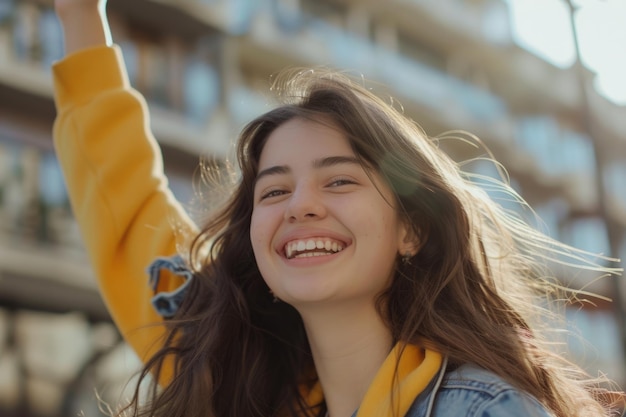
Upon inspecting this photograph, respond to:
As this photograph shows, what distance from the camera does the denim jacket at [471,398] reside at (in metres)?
1.88

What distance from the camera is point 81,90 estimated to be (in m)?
2.81

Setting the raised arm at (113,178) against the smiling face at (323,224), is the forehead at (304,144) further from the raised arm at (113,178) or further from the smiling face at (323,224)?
the raised arm at (113,178)

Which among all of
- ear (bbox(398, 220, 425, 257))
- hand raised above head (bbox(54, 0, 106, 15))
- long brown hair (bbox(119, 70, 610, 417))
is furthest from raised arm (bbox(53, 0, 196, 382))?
ear (bbox(398, 220, 425, 257))

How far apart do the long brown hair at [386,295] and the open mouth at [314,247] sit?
0.21 m

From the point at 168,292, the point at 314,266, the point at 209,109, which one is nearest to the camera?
the point at 314,266

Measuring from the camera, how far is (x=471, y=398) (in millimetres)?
1934

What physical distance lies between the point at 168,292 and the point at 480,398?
1.02m

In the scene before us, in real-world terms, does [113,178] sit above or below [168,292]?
above

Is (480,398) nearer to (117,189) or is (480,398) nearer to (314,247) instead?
(314,247)

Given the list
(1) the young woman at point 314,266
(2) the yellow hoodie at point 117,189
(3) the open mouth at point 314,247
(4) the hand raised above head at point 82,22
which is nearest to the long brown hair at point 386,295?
(1) the young woman at point 314,266

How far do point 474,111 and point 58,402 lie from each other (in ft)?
38.1

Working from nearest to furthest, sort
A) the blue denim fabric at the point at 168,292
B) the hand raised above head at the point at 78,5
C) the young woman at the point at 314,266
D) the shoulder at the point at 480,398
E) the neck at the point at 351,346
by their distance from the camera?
the shoulder at the point at 480,398
the young woman at the point at 314,266
the neck at the point at 351,346
the blue denim fabric at the point at 168,292
the hand raised above head at the point at 78,5

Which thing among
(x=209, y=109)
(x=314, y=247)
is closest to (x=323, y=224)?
(x=314, y=247)

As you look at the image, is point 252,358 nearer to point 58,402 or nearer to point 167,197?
point 167,197
